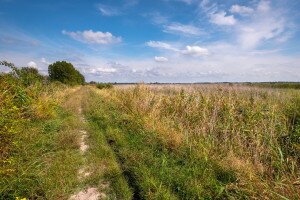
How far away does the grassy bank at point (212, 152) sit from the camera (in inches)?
185

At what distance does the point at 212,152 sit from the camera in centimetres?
631

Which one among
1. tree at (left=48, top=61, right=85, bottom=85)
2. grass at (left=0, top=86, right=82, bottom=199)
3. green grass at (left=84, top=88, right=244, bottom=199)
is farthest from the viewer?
tree at (left=48, top=61, right=85, bottom=85)

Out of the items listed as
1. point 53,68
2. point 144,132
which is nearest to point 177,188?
point 144,132

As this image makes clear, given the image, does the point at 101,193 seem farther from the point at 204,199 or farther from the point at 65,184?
the point at 204,199

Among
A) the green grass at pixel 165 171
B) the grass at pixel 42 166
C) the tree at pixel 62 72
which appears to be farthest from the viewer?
the tree at pixel 62 72

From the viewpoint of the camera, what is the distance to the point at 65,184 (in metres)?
5.04

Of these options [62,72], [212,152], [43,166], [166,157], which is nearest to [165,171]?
[166,157]

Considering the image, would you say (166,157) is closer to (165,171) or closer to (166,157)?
(166,157)

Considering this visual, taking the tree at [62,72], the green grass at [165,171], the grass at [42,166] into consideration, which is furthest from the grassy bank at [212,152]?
the tree at [62,72]

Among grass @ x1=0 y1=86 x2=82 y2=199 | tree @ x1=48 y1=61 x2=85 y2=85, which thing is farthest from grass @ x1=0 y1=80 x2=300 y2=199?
tree @ x1=48 y1=61 x2=85 y2=85

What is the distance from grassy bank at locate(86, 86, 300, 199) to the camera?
4.71 metres

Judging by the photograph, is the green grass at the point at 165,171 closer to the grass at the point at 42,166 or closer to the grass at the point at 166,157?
the grass at the point at 166,157

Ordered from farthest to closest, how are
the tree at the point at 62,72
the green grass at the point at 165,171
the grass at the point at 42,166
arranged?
the tree at the point at 62,72
the green grass at the point at 165,171
the grass at the point at 42,166

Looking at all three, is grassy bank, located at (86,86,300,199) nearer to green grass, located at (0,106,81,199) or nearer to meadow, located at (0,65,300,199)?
meadow, located at (0,65,300,199)
